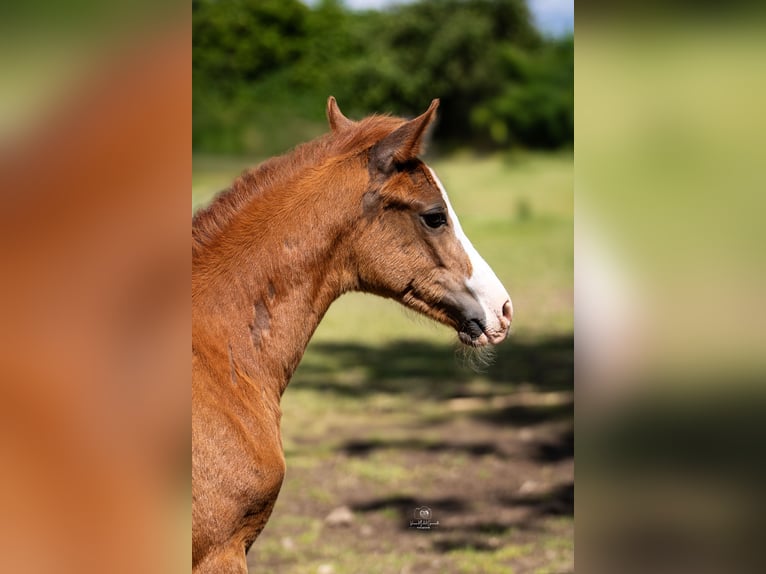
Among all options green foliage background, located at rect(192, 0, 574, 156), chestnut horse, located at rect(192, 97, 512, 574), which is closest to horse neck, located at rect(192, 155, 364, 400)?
chestnut horse, located at rect(192, 97, 512, 574)

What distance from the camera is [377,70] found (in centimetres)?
1430

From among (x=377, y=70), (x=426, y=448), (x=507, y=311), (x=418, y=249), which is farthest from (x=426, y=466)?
(x=377, y=70)

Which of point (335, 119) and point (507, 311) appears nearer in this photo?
point (507, 311)

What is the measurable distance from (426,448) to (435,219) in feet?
12.4

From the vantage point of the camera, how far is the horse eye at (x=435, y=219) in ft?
8.51

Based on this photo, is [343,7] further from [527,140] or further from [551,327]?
[551,327]

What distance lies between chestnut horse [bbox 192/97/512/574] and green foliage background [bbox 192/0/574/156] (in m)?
11.4

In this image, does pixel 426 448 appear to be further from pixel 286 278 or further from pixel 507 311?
pixel 286 278

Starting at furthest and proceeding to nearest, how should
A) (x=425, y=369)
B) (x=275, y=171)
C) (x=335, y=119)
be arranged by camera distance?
(x=425, y=369)
(x=335, y=119)
(x=275, y=171)

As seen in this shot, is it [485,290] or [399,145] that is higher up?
[399,145]

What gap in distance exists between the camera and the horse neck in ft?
7.83
